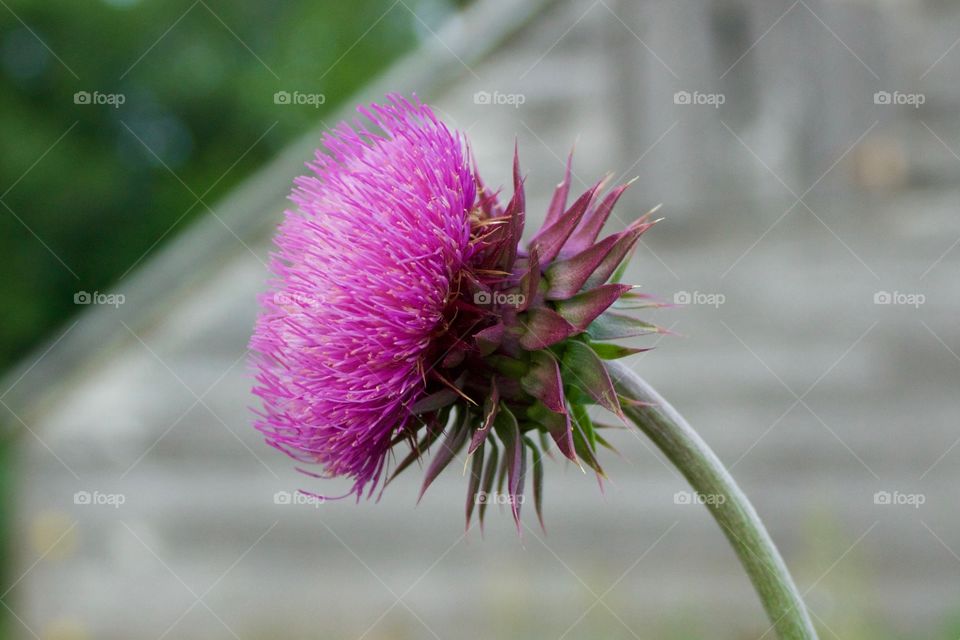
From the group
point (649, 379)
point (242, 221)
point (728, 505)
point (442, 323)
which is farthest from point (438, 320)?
point (242, 221)

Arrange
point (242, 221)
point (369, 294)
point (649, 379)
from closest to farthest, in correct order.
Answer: point (369, 294), point (649, 379), point (242, 221)

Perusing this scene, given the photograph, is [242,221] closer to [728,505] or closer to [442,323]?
[442,323]

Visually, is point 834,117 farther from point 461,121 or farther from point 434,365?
point 434,365

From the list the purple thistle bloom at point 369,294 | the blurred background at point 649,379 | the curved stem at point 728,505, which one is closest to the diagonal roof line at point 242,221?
the blurred background at point 649,379

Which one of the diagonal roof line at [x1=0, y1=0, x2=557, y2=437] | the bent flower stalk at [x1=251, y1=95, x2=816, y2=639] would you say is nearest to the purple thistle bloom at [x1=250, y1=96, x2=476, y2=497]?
the bent flower stalk at [x1=251, y1=95, x2=816, y2=639]

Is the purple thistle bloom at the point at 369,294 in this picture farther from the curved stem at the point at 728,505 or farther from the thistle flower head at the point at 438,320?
the curved stem at the point at 728,505

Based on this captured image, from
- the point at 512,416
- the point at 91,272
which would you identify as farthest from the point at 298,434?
the point at 91,272
